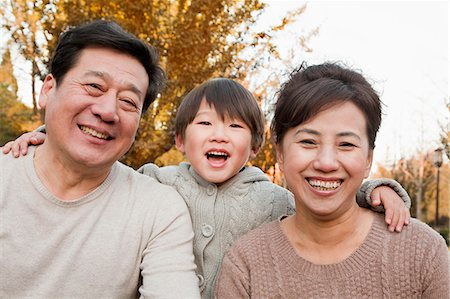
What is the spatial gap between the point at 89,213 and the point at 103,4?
271 inches

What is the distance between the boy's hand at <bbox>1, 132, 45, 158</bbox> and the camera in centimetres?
241

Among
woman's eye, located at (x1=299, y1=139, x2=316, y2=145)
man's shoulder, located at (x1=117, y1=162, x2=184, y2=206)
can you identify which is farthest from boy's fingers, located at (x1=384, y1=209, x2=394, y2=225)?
man's shoulder, located at (x1=117, y1=162, x2=184, y2=206)

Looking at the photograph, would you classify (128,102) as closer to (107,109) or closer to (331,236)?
(107,109)

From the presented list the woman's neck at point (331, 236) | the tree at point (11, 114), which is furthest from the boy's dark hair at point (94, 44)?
the tree at point (11, 114)

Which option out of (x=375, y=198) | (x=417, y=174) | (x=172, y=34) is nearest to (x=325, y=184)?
(x=375, y=198)

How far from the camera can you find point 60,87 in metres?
2.34

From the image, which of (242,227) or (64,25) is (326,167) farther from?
(64,25)

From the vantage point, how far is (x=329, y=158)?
204cm

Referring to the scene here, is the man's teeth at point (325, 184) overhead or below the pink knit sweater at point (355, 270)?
overhead

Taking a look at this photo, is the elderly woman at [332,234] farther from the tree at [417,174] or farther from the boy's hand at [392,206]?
the tree at [417,174]

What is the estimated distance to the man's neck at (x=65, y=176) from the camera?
2.30 metres

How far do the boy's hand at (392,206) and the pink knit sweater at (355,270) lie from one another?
0.04 meters

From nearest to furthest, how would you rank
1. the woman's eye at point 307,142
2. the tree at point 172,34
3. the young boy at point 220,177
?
1. the woman's eye at point 307,142
2. the young boy at point 220,177
3. the tree at point 172,34

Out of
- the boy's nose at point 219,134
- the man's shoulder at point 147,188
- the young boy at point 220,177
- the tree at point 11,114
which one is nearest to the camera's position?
the man's shoulder at point 147,188
